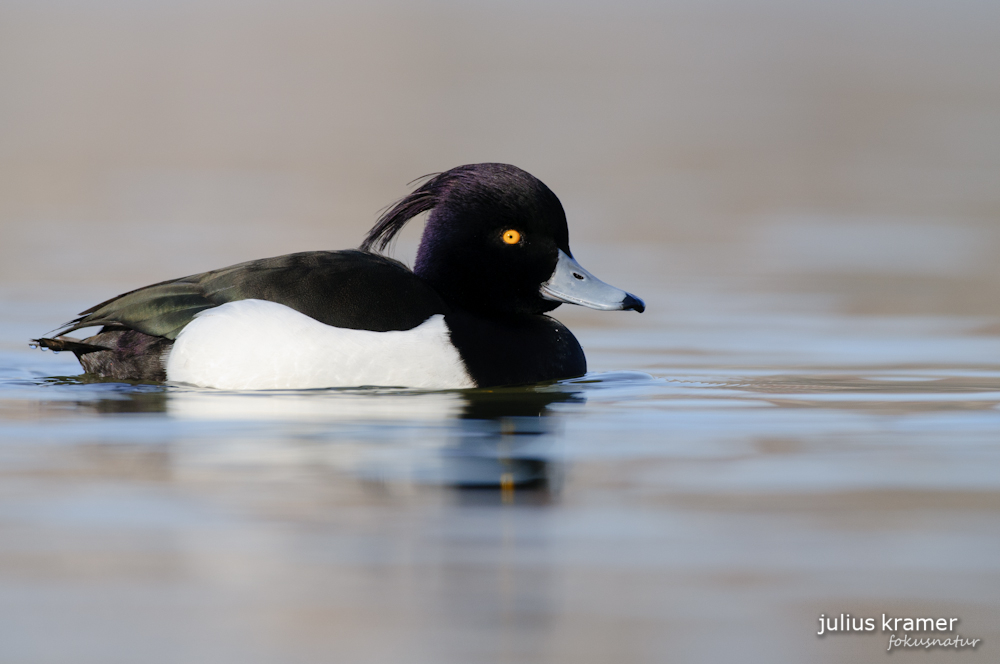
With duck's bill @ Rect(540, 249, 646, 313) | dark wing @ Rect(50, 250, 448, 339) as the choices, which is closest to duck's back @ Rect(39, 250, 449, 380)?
dark wing @ Rect(50, 250, 448, 339)

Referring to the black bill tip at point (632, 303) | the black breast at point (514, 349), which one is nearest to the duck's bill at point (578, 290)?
the black bill tip at point (632, 303)

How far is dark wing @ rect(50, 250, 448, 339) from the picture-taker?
20.4 ft

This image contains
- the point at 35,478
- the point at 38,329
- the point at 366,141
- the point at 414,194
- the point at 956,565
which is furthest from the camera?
the point at 366,141

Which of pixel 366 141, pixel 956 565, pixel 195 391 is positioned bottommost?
pixel 956 565

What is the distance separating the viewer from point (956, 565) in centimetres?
397

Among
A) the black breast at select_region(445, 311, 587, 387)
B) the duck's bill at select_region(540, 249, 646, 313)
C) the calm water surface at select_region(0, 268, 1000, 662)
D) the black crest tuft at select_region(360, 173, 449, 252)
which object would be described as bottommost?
the calm water surface at select_region(0, 268, 1000, 662)

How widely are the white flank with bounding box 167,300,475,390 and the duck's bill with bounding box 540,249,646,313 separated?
0.67 meters

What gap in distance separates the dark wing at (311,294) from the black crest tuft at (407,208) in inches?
11.0

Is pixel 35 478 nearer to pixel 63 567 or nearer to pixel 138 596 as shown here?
pixel 63 567

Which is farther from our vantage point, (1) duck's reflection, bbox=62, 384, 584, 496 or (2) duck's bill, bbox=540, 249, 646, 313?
(2) duck's bill, bbox=540, 249, 646, 313

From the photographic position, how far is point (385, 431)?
544cm

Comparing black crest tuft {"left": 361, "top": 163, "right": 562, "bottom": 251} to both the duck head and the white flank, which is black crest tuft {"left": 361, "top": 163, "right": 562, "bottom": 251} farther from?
the white flank

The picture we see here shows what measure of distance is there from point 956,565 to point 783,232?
8.98 meters

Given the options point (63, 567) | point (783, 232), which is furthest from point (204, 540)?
point (783, 232)
